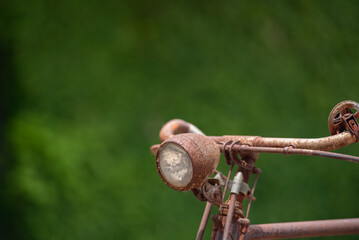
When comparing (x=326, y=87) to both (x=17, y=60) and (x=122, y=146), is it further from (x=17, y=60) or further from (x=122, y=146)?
(x=17, y=60)

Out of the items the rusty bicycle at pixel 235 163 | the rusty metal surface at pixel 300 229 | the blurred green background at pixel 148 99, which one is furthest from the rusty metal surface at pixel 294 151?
the blurred green background at pixel 148 99

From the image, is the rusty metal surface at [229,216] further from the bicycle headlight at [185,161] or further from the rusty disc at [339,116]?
the rusty disc at [339,116]

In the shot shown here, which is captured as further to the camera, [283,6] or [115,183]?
[283,6]

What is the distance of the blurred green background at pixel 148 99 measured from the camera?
165 inches

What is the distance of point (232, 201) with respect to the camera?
125 centimetres

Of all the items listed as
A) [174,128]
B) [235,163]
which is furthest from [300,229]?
[174,128]

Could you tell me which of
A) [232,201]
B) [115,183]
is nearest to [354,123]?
[232,201]

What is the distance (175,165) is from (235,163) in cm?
24

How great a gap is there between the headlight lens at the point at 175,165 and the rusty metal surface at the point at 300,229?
323 millimetres

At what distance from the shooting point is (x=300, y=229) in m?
1.44

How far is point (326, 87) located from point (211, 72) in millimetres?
1130

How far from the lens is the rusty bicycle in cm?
111

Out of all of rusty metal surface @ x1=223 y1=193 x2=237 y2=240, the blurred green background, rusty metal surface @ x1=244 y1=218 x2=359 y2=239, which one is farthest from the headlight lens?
the blurred green background

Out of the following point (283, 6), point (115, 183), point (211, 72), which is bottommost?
point (115, 183)
